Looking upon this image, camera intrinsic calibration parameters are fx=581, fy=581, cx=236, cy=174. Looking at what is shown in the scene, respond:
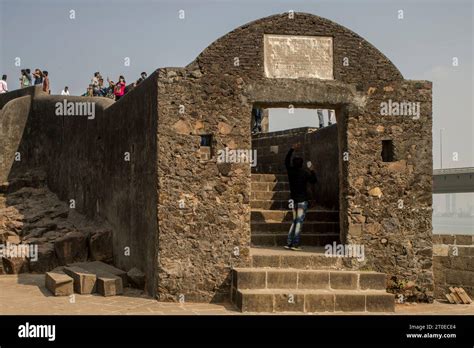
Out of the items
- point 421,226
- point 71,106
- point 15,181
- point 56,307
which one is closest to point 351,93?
point 421,226

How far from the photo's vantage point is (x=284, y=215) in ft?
36.1

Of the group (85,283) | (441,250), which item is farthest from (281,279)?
(441,250)

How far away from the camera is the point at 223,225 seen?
8.70 meters

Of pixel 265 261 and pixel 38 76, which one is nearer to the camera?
pixel 265 261

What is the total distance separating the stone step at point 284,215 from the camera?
10.9m

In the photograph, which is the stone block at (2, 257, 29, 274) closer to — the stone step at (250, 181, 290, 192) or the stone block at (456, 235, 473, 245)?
the stone step at (250, 181, 290, 192)

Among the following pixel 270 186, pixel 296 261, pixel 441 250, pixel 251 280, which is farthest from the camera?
pixel 270 186

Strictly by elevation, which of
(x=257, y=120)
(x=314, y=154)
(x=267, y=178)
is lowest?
(x=267, y=178)

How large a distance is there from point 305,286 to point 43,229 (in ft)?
22.8

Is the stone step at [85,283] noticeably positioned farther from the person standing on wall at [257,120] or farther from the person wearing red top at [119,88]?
the person wearing red top at [119,88]

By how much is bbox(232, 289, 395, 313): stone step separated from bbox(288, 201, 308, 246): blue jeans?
150 centimetres

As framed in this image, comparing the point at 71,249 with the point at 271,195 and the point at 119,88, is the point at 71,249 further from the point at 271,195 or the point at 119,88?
the point at 119,88

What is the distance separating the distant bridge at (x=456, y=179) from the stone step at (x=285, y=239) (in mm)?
27847

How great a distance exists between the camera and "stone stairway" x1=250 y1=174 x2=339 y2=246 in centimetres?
1020
